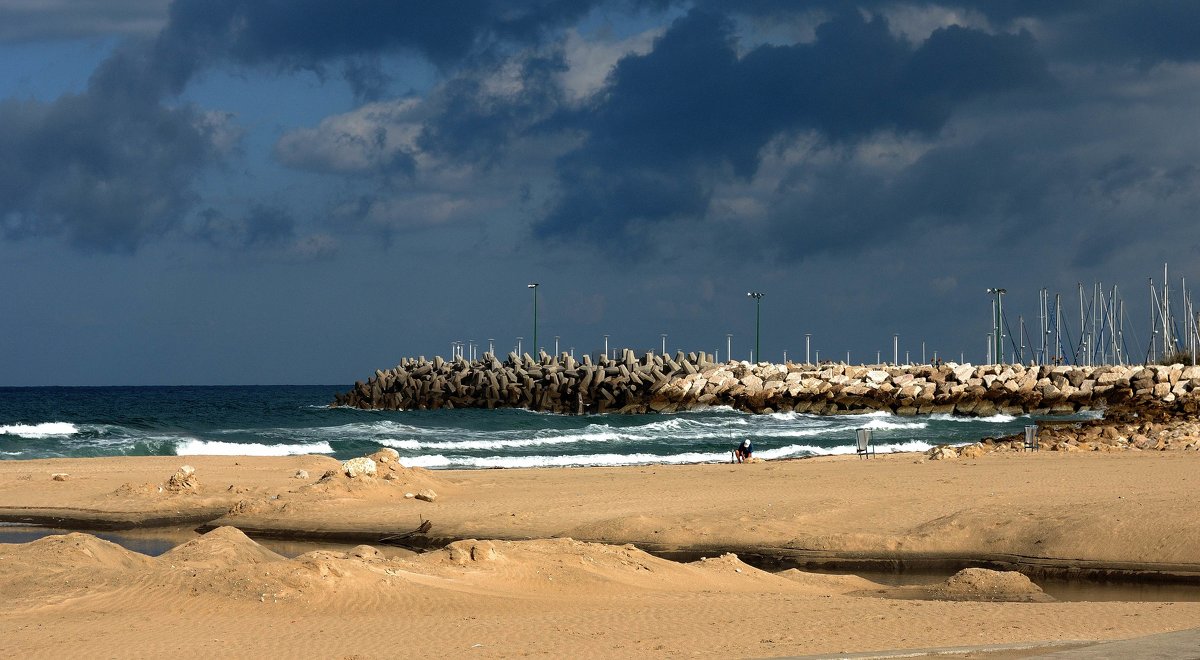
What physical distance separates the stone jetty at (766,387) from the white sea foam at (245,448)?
23.2 metres

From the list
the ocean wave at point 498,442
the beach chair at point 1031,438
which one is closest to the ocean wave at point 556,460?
the ocean wave at point 498,442

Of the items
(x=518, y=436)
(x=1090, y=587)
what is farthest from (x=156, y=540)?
(x=518, y=436)

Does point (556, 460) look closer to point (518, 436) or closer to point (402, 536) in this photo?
point (518, 436)

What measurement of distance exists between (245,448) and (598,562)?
90.4ft

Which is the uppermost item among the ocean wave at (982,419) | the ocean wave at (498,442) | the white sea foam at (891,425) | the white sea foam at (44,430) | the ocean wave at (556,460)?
the ocean wave at (982,419)

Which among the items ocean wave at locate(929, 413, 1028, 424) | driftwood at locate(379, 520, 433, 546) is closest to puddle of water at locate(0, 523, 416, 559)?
driftwood at locate(379, 520, 433, 546)

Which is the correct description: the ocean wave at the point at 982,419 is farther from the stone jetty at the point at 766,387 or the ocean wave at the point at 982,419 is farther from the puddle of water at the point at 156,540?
the puddle of water at the point at 156,540

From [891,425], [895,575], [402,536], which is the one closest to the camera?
[895,575]

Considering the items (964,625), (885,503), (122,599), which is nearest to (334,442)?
(885,503)

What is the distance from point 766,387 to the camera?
57.6m

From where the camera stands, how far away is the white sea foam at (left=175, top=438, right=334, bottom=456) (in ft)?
118

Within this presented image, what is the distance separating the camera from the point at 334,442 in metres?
38.7

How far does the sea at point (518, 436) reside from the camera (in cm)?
3353

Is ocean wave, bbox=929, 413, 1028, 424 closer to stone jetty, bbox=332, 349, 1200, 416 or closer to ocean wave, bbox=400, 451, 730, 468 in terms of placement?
stone jetty, bbox=332, 349, 1200, 416
